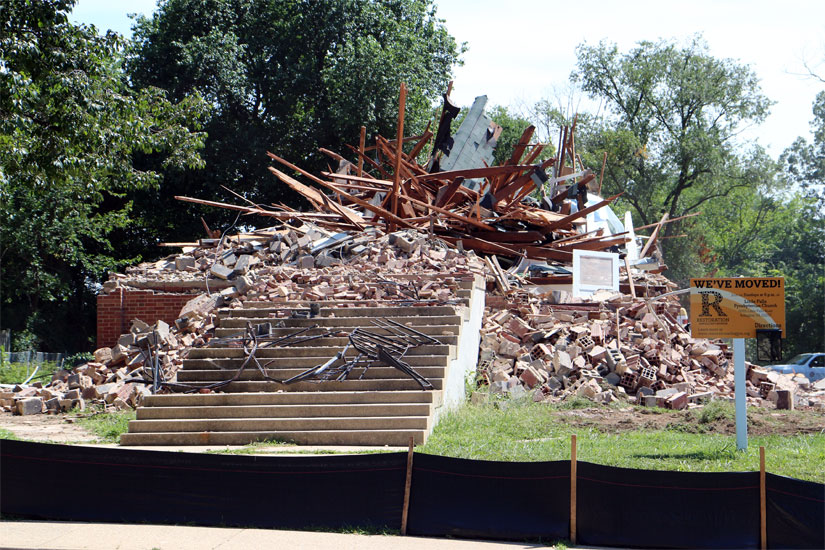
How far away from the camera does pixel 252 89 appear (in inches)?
1264

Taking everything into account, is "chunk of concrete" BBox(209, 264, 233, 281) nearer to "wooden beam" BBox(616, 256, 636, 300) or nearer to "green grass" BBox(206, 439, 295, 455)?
"green grass" BBox(206, 439, 295, 455)

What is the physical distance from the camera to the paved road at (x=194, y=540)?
24.2 feet

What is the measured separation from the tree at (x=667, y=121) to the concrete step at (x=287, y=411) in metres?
31.3

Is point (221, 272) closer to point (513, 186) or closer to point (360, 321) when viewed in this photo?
point (360, 321)

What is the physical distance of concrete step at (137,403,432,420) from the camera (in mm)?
11430

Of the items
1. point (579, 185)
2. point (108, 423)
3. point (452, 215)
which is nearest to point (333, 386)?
point (108, 423)

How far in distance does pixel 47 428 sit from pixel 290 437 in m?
4.12

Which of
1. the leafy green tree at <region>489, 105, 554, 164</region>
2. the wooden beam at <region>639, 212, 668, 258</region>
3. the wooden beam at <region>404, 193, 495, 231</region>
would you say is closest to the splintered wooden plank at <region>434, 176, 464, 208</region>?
the wooden beam at <region>404, 193, 495, 231</region>

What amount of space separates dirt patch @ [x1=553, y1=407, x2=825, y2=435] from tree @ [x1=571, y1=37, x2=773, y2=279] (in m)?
28.1

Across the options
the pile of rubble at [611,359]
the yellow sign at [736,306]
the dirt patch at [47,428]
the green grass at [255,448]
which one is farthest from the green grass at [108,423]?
the yellow sign at [736,306]

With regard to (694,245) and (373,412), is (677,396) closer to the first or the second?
(373,412)

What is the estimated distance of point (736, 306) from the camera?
1039 centimetres

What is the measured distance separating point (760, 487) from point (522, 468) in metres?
2.02

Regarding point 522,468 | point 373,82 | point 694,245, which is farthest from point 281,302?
point 694,245
